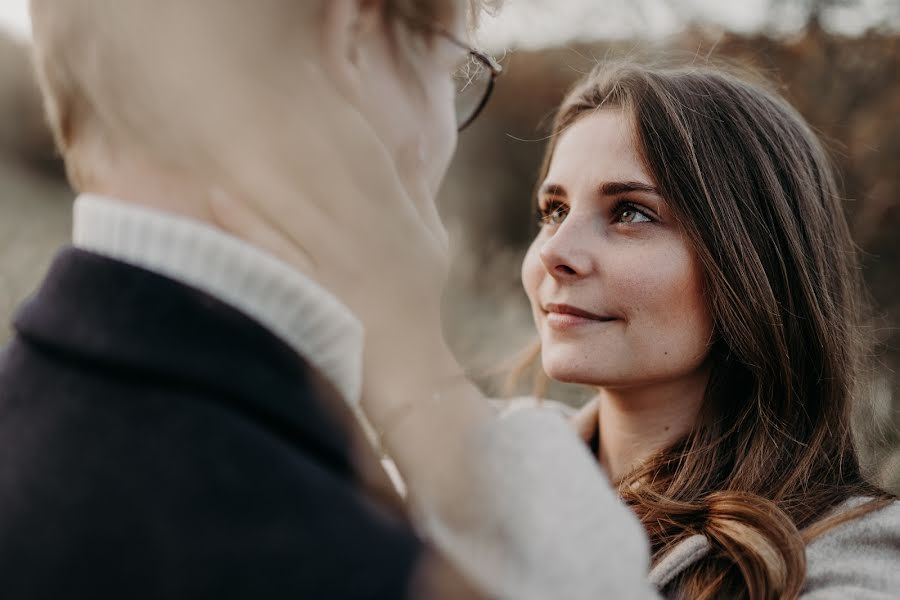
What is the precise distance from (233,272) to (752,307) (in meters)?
1.32

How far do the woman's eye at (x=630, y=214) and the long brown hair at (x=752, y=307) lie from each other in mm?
73

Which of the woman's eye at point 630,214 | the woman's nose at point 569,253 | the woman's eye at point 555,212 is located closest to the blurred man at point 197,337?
the woman's nose at point 569,253

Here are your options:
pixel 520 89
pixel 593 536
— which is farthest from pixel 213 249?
pixel 520 89

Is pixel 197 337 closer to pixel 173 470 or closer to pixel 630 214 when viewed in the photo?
pixel 173 470

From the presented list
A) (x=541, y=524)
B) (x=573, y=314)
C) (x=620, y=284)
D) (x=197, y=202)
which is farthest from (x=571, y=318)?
(x=197, y=202)

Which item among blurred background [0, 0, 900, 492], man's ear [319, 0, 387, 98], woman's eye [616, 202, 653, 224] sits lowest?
blurred background [0, 0, 900, 492]

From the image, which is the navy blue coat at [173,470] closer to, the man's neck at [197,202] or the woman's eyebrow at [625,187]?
the man's neck at [197,202]

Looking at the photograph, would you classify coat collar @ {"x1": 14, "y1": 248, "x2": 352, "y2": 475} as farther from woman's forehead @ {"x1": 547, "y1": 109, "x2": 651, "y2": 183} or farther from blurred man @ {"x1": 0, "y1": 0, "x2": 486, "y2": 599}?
woman's forehead @ {"x1": 547, "y1": 109, "x2": 651, "y2": 183}

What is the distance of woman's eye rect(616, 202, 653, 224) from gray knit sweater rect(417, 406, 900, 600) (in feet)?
3.15

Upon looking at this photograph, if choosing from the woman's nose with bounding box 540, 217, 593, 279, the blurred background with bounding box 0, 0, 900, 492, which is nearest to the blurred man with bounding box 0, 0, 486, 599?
the woman's nose with bounding box 540, 217, 593, 279

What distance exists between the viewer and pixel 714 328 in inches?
68.6

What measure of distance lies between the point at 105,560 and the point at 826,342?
5.44ft

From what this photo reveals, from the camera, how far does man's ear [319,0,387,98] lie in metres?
0.83

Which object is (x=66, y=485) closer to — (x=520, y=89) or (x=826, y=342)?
(x=826, y=342)
